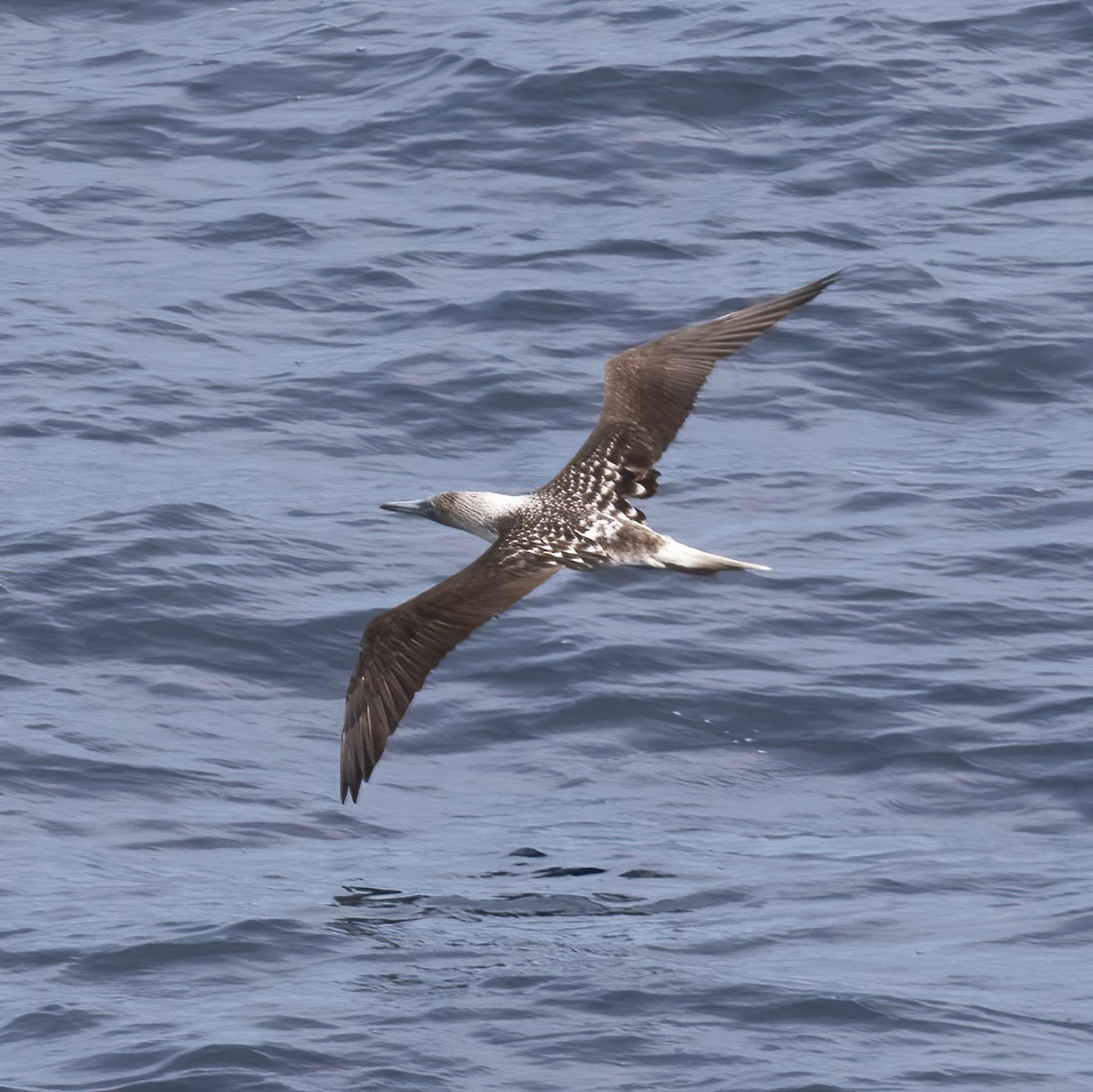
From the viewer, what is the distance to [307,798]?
9.62 m

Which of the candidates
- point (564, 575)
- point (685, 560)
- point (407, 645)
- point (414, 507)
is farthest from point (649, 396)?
point (564, 575)

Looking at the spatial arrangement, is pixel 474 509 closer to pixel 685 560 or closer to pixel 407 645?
pixel 685 560

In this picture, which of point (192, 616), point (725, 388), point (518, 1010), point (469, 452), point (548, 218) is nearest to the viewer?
point (518, 1010)

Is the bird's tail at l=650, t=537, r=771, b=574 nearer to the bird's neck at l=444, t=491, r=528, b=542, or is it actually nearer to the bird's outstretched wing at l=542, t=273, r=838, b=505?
the bird's outstretched wing at l=542, t=273, r=838, b=505

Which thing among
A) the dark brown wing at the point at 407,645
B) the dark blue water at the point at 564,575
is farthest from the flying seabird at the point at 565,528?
the dark blue water at the point at 564,575

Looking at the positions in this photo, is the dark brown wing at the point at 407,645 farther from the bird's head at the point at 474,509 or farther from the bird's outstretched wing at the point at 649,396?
the bird's outstretched wing at the point at 649,396

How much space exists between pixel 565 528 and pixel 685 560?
21.6 inches

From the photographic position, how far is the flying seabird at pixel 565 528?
332 inches

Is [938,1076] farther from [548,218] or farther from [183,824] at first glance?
[548,218]

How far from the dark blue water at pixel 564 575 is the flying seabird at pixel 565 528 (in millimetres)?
850

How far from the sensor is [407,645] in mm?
8430

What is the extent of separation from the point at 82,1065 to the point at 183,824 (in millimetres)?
2329

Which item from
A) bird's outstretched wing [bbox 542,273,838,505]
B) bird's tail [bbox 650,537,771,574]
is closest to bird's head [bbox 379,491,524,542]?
bird's outstretched wing [bbox 542,273,838,505]

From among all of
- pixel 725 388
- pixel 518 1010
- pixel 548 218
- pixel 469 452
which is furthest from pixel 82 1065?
pixel 548 218
